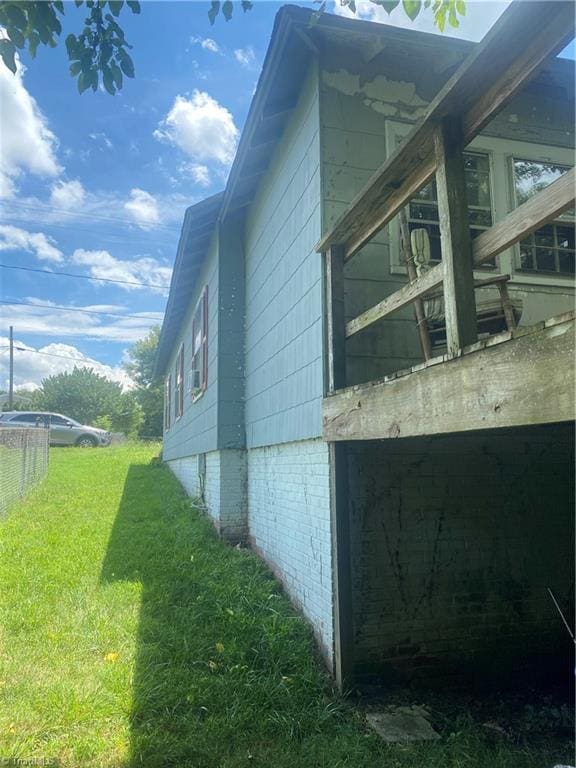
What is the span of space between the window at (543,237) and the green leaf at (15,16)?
3833 millimetres

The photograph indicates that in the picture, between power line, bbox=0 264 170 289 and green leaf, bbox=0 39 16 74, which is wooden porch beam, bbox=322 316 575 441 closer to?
green leaf, bbox=0 39 16 74

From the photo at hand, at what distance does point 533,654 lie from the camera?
3.93 metres

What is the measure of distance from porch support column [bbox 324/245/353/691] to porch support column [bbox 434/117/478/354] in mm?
→ 1438

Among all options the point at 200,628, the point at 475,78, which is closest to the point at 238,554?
the point at 200,628

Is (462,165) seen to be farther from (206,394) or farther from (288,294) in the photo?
(206,394)

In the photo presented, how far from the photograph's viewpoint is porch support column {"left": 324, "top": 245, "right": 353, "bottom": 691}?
3438mm

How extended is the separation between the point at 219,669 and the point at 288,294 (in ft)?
10.4

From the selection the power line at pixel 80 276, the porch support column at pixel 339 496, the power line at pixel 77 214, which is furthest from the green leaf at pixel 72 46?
the power line at pixel 80 276

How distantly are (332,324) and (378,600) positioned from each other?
1.93 metres

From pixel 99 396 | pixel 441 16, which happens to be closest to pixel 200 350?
pixel 441 16

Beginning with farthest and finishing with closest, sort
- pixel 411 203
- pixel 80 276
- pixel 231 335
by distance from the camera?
pixel 80 276 < pixel 231 335 < pixel 411 203

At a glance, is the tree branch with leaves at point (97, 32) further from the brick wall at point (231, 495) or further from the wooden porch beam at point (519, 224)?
the brick wall at point (231, 495)

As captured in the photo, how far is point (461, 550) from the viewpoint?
386 cm

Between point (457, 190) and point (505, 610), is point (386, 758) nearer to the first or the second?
point (505, 610)
